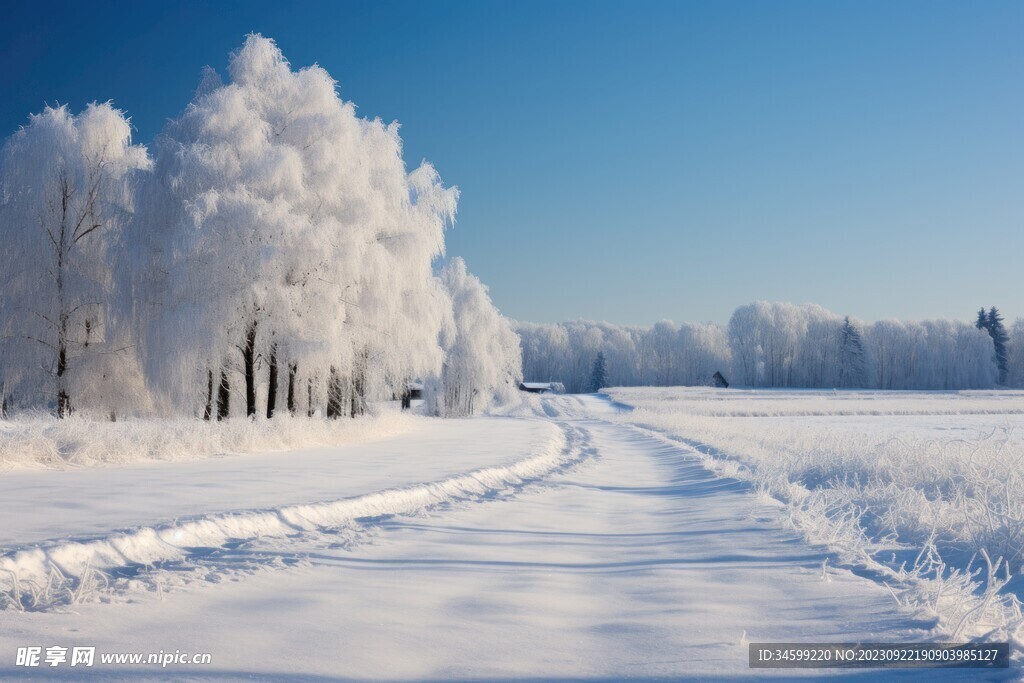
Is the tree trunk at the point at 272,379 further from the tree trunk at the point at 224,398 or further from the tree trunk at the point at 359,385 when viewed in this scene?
the tree trunk at the point at 359,385

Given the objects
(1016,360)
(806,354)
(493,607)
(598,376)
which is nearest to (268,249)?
(493,607)

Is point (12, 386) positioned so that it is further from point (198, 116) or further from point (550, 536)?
point (550, 536)

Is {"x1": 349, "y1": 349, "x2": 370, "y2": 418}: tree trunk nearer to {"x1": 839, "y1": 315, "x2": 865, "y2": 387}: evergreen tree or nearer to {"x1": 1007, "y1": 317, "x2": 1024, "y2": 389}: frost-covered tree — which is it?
{"x1": 839, "y1": 315, "x2": 865, "y2": 387}: evergreen tree

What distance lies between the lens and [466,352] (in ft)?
133

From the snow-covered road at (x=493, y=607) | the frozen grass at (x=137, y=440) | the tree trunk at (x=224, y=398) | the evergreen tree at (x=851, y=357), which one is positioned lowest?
the snow-covered road at (x=493, y=607)

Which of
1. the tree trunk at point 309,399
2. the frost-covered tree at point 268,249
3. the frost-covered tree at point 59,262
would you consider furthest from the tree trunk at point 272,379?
the frost-covered tree at point 59,262

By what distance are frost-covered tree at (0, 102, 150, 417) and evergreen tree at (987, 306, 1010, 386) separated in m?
111

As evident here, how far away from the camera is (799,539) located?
6492mm

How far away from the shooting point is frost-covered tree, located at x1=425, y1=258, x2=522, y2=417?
40500mm

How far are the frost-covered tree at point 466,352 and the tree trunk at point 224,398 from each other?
65.3 feet

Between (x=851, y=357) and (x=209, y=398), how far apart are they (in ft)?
307

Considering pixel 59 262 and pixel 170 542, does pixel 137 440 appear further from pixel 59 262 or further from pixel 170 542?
pixel 59 262

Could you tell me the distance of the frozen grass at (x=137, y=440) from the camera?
392 inches

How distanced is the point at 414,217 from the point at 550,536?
53.7ft
